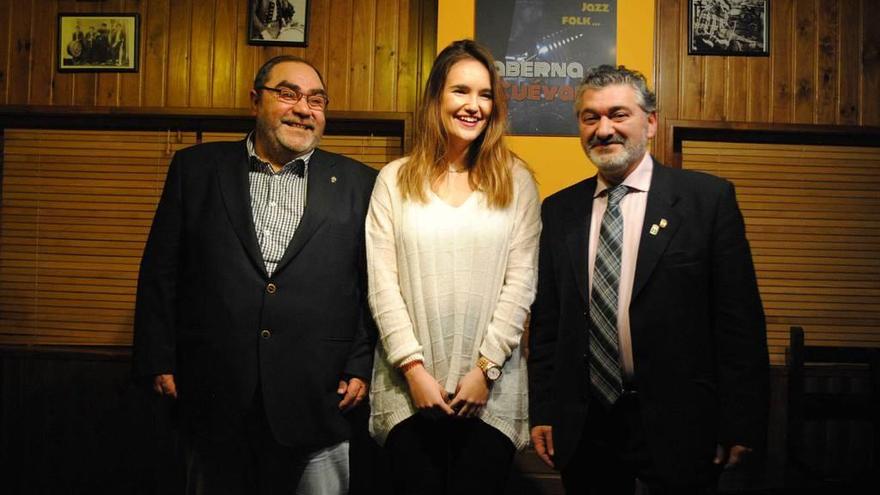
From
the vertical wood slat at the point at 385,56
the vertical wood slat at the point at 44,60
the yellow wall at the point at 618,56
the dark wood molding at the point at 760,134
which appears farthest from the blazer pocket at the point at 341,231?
the vertical wood slat at the point at 44,60

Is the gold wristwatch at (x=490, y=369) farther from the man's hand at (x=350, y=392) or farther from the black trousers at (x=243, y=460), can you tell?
the black trousers at (x=243, y=460)

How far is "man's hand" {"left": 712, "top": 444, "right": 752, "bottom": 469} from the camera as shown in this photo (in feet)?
6.07

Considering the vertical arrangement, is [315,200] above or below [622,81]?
below

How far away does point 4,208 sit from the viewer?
11.8 feet

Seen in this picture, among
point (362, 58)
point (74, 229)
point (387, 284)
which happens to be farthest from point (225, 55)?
point (387, 284)

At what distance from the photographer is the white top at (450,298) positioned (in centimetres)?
199

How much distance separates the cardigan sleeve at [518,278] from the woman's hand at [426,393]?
0.17m

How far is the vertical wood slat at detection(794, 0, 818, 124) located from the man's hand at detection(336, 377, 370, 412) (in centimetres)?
253

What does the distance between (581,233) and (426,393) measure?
2.07 ft

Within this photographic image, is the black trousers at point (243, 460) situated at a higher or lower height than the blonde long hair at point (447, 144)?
lower

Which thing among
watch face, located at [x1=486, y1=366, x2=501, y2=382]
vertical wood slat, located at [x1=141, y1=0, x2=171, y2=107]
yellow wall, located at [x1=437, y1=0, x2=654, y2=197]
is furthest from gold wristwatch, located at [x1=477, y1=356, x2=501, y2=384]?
vertical wood slat, located at [x1=141, y1=0, x2=171, y2=107]

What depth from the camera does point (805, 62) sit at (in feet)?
11.2

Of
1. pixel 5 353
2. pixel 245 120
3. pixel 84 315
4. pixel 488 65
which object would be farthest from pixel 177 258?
pixel 5 353

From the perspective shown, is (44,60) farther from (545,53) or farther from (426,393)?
(426,393)
